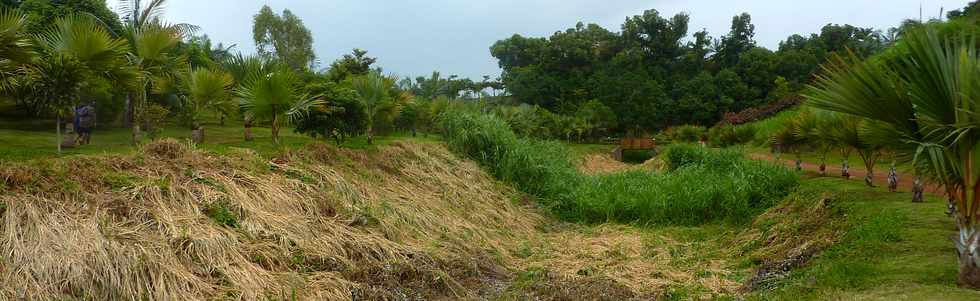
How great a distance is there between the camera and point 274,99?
9594mm

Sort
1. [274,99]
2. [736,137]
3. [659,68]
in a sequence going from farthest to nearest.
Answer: [659,68]
[736,137]
[274,99]

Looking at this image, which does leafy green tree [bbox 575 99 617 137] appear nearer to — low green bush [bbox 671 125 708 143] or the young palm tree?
low green bush [bbox 671 125 708 143]

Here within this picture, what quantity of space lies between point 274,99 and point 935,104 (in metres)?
8.03

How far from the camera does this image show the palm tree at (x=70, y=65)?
25.0ft

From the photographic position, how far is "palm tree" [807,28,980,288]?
3.89m

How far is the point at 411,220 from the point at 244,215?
234cm

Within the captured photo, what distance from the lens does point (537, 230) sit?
411 inches

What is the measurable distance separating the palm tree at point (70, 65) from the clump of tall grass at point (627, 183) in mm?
6661

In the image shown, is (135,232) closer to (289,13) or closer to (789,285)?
(789,285)

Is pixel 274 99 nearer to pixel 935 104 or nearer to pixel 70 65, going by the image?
pixel 70 65

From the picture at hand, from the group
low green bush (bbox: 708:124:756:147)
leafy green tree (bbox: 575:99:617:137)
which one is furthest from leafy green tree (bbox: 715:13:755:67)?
low green bush (bbox: 708:124:756:147)

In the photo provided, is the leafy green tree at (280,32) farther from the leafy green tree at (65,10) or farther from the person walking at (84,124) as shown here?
the person walking at (84,124)

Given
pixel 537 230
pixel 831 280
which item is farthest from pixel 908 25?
pixel 537 230

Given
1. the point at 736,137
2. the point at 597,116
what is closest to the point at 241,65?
the point at 736,137
